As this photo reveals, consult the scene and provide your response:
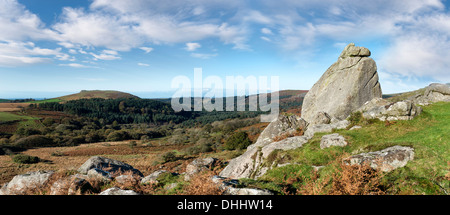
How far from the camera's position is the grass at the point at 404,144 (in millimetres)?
8273

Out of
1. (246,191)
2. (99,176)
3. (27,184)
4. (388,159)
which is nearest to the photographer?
(246,191)

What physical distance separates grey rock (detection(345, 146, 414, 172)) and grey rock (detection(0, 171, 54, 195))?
52.9 ft

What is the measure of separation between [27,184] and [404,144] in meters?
20.6

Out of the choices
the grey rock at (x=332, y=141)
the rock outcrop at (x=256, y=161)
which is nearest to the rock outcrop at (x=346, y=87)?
the rock outcrop at (x=256, y=161)

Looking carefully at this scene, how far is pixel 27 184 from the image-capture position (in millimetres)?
11250

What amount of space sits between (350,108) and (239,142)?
28284 mm

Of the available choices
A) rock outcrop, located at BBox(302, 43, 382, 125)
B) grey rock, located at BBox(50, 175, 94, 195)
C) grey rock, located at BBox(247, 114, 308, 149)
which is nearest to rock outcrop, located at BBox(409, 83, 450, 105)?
rock outcrop, located at BBox(302, 43, 382, 125)

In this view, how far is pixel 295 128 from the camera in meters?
22.5

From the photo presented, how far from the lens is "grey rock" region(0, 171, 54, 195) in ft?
36.1

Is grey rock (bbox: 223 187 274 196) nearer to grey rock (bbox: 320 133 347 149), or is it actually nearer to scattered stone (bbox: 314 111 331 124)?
grey rock (bbox: 320 133 347 149)

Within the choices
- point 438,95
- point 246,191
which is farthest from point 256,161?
point 438,95

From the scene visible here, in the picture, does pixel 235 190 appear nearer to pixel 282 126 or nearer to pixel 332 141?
pixel 332 141
